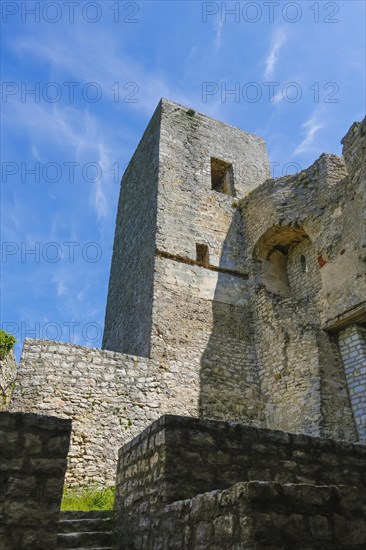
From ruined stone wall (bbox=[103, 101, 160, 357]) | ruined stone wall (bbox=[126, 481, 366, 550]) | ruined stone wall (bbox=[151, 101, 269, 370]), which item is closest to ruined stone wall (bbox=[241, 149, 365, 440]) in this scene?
ruined stone wall (bbox=[151, 101, 269, 370])

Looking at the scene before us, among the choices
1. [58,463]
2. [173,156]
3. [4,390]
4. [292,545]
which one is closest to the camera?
[292,545]

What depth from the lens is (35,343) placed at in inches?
344

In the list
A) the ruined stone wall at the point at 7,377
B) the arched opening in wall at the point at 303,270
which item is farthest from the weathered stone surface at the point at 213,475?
the arched opening in wall at the point at 303,270

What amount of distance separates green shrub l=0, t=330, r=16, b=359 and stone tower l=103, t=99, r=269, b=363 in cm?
299

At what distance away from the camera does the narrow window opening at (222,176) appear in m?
14.1

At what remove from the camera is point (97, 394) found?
8680 mm

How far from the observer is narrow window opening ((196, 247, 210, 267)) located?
38.5 ft

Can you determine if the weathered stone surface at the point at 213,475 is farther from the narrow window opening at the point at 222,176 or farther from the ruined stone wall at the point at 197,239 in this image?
the narrow window opening at the point at 222,176

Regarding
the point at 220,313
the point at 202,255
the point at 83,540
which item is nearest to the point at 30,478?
the point at 83,540

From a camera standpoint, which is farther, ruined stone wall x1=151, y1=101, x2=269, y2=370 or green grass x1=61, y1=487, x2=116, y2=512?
ruined stone wall x1=151, y1=101, x2=269, y2=370

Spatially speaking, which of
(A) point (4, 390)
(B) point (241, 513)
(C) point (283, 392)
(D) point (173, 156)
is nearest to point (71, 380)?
(A) point (4, 390)

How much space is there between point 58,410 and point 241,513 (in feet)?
21.5

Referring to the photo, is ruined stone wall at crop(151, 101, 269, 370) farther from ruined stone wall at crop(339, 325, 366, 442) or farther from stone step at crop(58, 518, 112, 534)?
stone step at crop(58, 518, 112, 534)

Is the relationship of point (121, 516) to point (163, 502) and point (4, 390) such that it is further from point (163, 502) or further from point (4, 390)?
point (4, 390)
